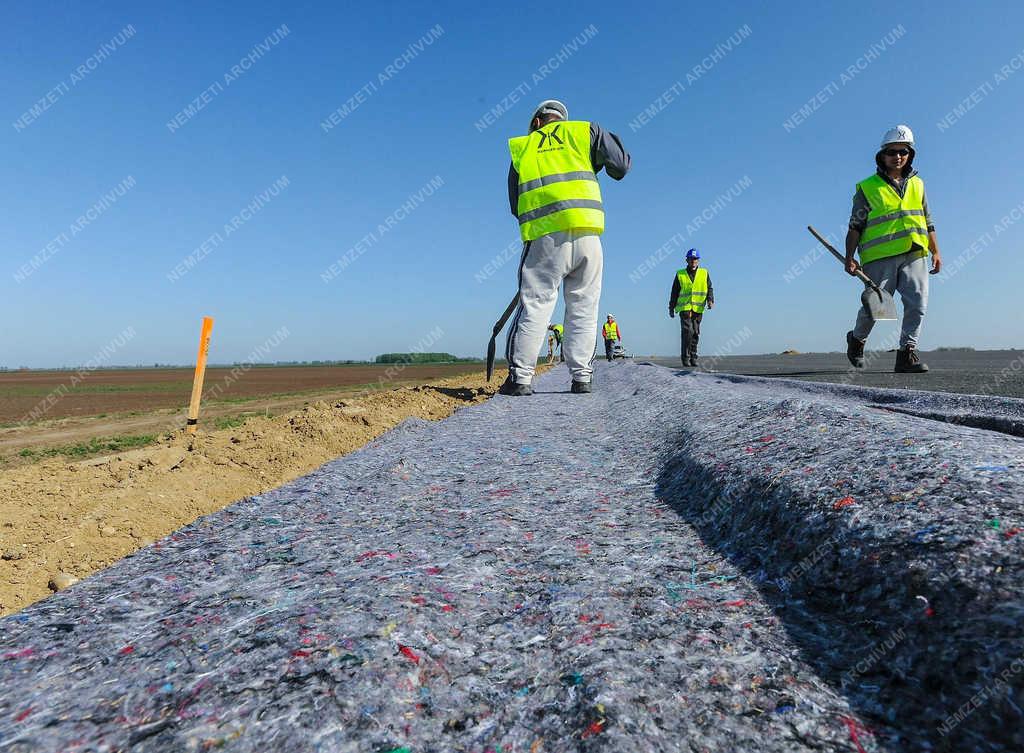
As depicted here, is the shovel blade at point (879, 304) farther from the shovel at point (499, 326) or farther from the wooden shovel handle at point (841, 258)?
the shovel at point (499, 326)

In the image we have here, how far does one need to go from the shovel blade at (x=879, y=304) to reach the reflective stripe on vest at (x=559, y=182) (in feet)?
10.9

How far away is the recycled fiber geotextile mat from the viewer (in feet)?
2.55

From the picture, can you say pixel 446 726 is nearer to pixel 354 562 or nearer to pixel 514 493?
pixel 354 562

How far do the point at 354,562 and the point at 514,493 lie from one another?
735 millimetres

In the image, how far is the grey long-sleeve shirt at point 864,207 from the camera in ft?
18.8

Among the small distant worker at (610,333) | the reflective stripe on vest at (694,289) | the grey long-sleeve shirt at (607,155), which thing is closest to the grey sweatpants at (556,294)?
the grey long-sleeve shirt at (607,155)

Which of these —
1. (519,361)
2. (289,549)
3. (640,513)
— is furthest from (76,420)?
(640,513)

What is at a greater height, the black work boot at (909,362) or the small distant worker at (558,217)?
the small distant worker at (558,217)

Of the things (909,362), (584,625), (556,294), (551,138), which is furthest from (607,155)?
(584,625)

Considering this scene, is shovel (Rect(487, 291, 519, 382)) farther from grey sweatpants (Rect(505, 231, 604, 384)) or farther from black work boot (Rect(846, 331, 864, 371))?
black work boot (Rect(846, 331, 864, 371))

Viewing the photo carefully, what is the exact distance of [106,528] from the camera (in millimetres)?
2240

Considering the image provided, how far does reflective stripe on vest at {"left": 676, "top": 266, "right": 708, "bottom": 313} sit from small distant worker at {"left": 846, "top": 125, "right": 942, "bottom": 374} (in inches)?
187

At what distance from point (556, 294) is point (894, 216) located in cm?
382

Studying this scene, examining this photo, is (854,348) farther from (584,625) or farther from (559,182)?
(584,625)
